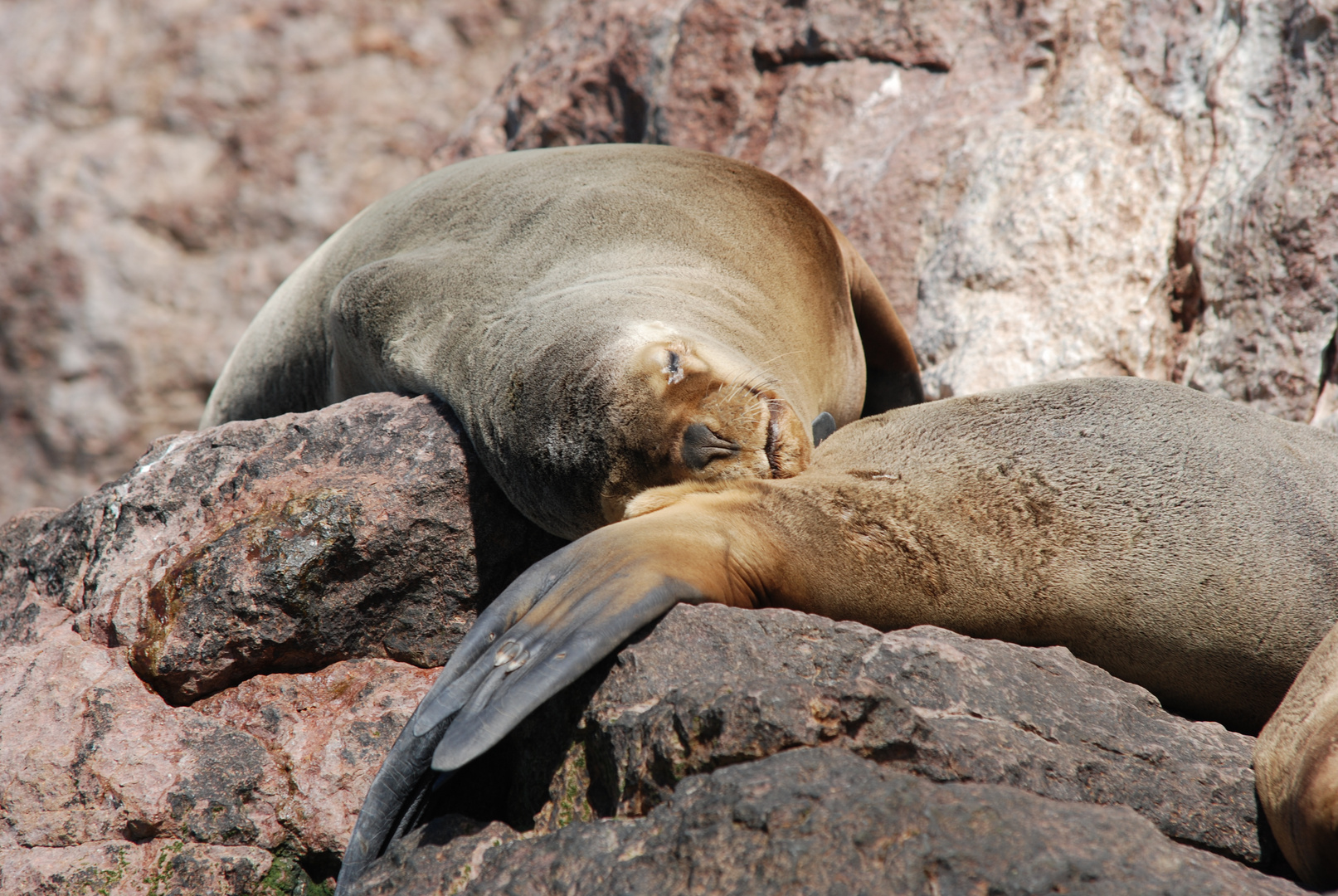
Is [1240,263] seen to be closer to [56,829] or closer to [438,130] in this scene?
[56,829]

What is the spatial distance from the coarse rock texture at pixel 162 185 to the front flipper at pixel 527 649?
584cm

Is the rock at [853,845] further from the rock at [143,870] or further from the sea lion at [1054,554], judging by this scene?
the rock at [143,870]

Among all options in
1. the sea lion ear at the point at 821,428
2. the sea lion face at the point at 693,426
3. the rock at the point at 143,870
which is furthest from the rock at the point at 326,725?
the sea lion ear at the point at 821,428

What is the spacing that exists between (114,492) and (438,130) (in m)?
5.10

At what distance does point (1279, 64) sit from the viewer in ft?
13.7

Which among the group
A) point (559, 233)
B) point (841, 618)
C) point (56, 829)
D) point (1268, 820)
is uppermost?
point (559, 233)

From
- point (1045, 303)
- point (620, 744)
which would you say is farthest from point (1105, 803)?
point (1045, 303)

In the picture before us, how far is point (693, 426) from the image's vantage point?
2.43 meters

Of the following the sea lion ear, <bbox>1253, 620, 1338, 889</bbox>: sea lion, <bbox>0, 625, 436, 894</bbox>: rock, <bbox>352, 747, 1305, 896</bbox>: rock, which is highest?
the sea lion ear

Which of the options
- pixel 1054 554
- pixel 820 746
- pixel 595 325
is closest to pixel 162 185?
pixel 595 325

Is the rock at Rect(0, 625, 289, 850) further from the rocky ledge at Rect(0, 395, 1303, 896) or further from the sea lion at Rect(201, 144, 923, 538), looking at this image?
the sea lion at Rect(201, 144, 923, 538)

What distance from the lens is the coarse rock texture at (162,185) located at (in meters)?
7.30

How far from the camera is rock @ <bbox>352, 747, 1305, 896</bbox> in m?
1.43

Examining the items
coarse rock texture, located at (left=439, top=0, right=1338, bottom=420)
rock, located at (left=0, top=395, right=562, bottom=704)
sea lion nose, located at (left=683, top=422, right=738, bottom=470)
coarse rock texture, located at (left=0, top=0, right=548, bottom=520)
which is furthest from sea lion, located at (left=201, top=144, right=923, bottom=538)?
coarse rock texture, located at (left=0, top=0, right=548, bottom=520)
